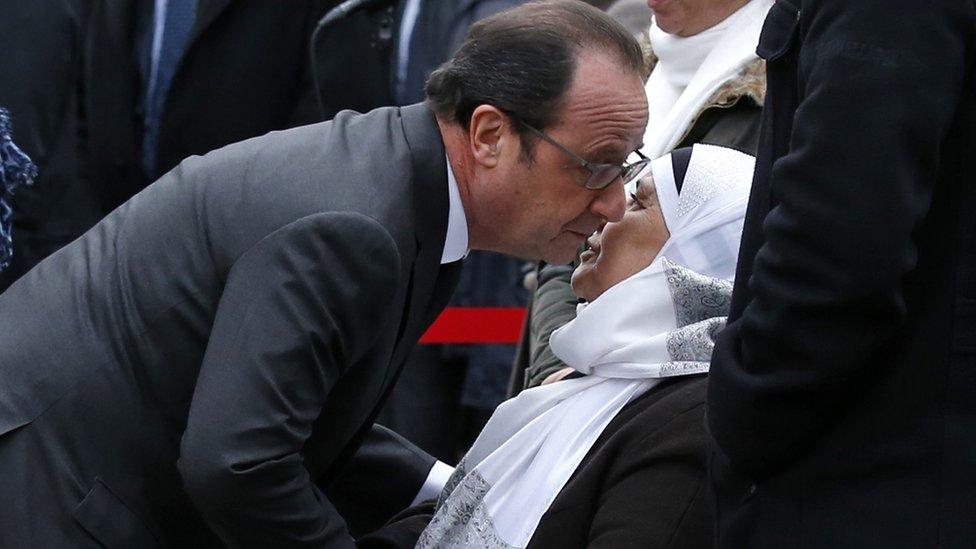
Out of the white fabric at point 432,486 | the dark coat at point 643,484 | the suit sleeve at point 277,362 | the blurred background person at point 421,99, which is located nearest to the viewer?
the suit sleeve at point 277,362

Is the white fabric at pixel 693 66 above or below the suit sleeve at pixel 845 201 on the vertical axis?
below

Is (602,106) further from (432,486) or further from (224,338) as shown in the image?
(432,486)

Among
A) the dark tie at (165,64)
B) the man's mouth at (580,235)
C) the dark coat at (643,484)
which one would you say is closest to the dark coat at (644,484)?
the dark coat at (643,484)

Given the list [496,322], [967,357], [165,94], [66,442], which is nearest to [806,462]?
[967,357]

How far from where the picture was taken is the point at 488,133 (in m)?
2.71

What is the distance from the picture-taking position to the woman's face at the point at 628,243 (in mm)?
3068

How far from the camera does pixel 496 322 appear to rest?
5176 mm

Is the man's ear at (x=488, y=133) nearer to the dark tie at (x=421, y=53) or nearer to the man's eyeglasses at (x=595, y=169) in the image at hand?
the man's eyeglasses at (x=595, y=169)

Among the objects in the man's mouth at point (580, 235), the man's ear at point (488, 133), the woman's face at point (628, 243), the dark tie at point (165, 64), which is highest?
the man's ear at point (488, 133)

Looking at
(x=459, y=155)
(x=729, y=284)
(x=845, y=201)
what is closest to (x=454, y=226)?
(x=459, y=155)

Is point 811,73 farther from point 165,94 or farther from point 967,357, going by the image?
point 165,94

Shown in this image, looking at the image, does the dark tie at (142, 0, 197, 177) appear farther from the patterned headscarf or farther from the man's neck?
the man's neck

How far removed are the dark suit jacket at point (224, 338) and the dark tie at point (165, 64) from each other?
8.08ft

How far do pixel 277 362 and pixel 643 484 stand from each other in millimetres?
640
